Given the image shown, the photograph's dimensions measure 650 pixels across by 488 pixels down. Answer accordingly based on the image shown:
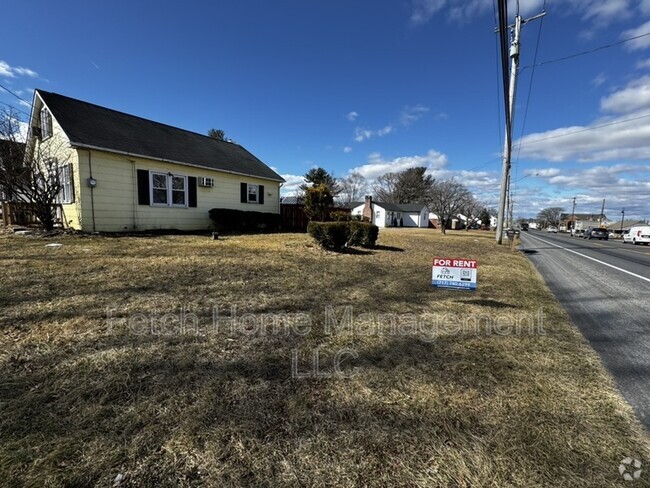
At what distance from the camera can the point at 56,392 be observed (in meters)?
2.21

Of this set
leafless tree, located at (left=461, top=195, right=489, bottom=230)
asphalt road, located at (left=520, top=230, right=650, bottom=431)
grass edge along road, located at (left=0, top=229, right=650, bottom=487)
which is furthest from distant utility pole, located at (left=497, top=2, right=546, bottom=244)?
leafless tree, located at (left=461, top=195, right=489, bottom=230)

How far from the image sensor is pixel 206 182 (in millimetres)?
14227

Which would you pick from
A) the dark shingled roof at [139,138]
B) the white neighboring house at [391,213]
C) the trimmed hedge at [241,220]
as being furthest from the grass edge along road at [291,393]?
the white neighboring house at [391,213]

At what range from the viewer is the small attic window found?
11.7 metres

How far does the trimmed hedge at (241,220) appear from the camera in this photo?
1416 centimetres

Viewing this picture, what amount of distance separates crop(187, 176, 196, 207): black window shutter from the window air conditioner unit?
0.30 metres

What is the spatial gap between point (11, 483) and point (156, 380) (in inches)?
36.8

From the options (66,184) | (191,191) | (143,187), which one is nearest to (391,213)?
(191,191)

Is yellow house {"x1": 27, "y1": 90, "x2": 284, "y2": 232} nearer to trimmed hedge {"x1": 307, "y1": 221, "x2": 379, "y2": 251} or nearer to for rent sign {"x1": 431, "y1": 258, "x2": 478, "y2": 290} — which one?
trimmed hedge {"x1": 307, "y1": 221, "x2": 379, "y2": 251}

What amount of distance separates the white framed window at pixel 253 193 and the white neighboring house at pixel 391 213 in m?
29.9

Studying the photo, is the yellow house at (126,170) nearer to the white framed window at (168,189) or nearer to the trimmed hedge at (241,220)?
the white framed window at (168,189)

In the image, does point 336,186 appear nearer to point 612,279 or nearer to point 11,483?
point 612,279

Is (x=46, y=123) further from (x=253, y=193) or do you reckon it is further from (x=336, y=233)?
(x=336, y=233)

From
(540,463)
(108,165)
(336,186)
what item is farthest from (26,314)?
(336,186)
